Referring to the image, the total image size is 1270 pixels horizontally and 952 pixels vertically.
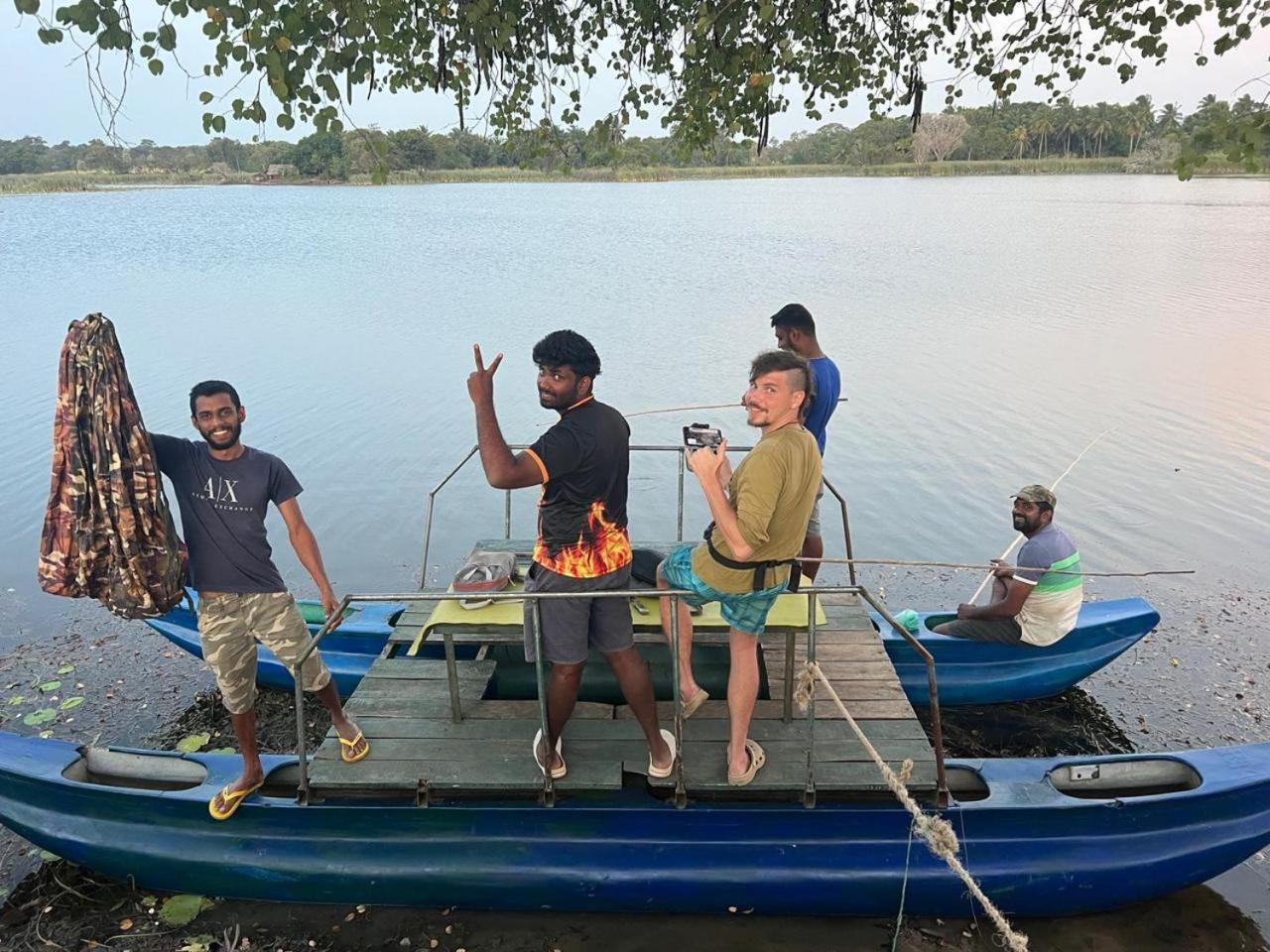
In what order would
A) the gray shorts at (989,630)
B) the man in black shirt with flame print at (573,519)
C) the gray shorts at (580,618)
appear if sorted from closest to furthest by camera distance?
the man in black shirt with flame print at (573,519), the gray shorts at (580,618), the gray shorts at (989,630)

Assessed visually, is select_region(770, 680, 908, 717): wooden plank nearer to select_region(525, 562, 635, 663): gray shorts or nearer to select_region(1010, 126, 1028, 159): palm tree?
select_region(525, 562, 635, 663): gray shorts

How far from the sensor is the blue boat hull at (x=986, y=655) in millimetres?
5985

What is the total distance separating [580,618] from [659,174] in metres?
71.8

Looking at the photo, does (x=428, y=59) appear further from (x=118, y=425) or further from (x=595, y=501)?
(x=595, y=501)

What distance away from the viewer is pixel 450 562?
9445 millimetres

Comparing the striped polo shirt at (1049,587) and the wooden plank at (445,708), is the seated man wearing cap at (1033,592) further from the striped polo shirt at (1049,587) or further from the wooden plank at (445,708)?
the wooden plank at (445,708)

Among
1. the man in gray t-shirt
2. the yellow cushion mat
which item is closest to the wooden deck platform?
the yellow cushion mat

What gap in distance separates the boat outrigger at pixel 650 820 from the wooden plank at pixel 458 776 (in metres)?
0.01

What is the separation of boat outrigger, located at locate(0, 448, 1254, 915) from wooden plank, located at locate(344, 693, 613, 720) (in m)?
0.03

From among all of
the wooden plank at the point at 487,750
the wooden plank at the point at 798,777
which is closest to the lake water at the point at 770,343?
the wooden plank at the point at 798,777

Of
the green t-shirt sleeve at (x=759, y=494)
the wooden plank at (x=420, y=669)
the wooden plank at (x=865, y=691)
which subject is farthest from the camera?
the wooden plank at (x=420, y=669)

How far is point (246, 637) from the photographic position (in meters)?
4.16

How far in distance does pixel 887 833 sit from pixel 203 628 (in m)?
3.56

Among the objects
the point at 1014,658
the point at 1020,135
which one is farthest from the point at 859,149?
the point at 1014,658
